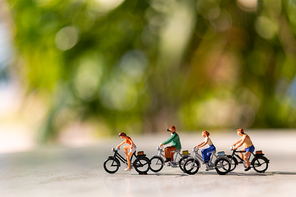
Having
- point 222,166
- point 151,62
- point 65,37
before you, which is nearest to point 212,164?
point 222,166

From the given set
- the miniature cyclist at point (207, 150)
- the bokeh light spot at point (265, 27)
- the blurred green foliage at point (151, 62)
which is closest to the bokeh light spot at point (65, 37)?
the blurred green foliage at point (151, 62)

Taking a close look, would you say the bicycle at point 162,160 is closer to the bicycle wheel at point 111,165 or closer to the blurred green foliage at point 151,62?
the bicycle wheel at point 111,165

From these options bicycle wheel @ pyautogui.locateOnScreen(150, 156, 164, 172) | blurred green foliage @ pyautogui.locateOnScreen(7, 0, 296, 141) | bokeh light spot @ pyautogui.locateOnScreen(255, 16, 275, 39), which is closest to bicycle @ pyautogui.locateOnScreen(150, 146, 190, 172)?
bicycle wheel @ pyautogui.locateOnScreen(150, 156, 164, 172)

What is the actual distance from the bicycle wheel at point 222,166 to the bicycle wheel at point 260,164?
0.12 ft

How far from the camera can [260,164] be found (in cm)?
48

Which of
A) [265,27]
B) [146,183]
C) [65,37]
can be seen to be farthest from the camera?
[265,27]

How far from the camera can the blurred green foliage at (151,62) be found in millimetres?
1951

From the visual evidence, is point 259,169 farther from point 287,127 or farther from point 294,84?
point 287,127

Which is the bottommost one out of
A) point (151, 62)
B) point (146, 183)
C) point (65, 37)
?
point (146, 183)

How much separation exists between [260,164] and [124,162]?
19cm

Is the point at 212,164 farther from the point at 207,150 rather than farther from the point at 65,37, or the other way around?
the point at 65,37

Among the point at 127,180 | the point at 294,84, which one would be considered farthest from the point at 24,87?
the point at 127,180

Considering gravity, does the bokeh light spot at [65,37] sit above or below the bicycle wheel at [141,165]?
above

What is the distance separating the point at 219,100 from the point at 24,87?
136 centimetres
